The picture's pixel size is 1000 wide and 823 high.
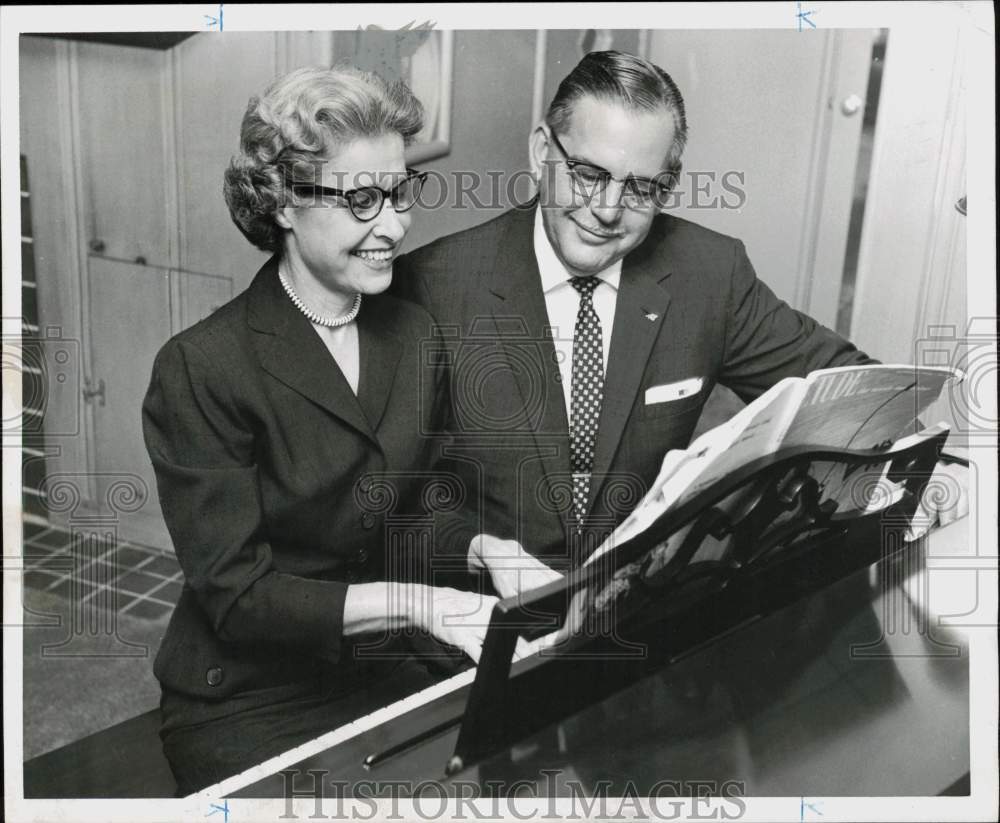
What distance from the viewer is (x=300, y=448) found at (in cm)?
224

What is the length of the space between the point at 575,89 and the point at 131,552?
1369mm

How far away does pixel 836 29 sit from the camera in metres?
2.41

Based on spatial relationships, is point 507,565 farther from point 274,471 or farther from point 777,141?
point 777,141

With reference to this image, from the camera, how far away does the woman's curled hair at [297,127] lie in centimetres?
215

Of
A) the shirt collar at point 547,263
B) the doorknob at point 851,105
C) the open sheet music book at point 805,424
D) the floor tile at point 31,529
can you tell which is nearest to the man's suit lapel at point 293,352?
the shirt collar at point 547,263

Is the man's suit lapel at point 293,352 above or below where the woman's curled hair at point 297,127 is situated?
below

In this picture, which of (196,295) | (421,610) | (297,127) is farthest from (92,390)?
(421,610)

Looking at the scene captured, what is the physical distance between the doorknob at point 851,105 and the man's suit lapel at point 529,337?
28.2 inches

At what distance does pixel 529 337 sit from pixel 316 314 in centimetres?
45

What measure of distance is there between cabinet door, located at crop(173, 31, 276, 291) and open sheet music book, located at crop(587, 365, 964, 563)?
952 millimetres

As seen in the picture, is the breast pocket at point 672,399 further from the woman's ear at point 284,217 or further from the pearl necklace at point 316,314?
the woman's ear at point 284,217

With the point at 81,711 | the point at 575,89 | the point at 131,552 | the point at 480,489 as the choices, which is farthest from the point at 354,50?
the point at 81,711

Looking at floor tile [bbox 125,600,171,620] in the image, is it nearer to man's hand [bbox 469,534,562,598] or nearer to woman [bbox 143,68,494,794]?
woman [bbox 143,68,494,794]

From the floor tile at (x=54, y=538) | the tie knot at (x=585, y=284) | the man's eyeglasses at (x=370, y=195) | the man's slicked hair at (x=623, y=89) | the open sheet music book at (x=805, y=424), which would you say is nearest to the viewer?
the open sheet music book at (x=805, y=424)
